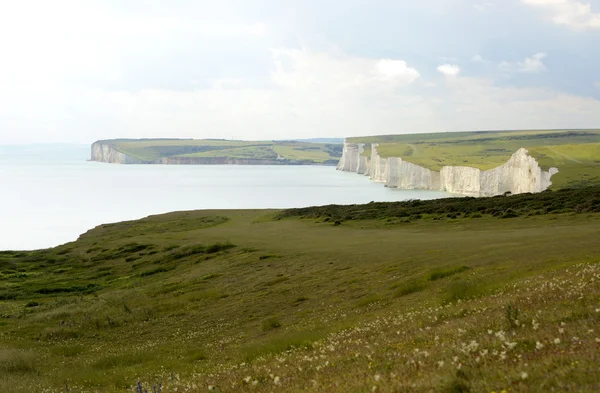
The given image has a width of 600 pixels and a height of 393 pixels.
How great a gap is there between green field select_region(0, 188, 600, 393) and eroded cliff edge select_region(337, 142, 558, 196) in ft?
204

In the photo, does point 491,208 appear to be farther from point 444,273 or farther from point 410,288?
point 410,288

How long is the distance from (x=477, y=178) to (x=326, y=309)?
13205 centimetres

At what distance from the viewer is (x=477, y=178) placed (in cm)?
14550

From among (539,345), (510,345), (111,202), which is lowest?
(111,202)

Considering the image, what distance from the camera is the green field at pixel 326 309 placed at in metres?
8.41

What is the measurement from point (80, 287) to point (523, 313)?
37.0 meters

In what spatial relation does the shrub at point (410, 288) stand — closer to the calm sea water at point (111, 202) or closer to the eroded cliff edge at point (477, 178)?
the calm sea water at point (111, 202)

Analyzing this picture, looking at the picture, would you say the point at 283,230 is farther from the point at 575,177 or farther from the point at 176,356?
the point at 575,177

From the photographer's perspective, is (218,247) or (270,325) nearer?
(270,325)

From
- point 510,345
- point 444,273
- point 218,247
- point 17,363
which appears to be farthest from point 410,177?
point 510,345

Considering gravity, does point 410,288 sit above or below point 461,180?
above

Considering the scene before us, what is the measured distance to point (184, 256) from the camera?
47.6 meters

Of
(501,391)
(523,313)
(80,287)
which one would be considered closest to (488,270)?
(523,313)

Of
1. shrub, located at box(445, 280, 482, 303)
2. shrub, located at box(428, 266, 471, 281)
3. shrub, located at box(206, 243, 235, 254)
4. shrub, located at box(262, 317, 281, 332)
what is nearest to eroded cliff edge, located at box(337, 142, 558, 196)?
shrub, located at box(206, 243, 235, 254)
